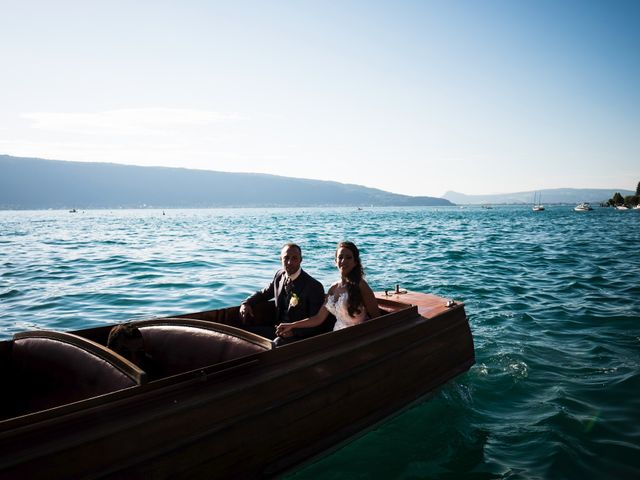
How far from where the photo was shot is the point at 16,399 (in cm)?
416

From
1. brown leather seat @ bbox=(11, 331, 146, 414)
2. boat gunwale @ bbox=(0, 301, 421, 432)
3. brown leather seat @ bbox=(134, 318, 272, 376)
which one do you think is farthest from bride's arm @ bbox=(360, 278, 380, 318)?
brown leather seat @ bbox=(11, 331, 146, 414)

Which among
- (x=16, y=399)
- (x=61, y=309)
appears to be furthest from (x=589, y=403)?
(x=61, y=309)

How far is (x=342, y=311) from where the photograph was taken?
551cm

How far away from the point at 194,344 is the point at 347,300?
2.07m

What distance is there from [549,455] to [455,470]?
1232 millimetres

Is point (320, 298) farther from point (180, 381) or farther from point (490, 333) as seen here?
point (490, 333)

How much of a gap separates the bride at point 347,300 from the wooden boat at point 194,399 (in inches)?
11.7

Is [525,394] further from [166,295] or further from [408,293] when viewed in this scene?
[166,295]

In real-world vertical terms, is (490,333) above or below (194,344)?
below

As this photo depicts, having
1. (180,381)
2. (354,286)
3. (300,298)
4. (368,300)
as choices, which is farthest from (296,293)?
(180,381)

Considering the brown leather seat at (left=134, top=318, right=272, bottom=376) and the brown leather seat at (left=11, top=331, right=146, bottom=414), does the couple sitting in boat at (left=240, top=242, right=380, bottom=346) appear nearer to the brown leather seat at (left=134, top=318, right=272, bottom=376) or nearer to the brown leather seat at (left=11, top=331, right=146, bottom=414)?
the brown leather seat at (left=134, top=318, right=272, bottom=376)

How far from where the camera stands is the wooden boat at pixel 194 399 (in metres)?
2.89

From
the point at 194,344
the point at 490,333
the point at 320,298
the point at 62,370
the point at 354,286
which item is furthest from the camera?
the point at 490,333

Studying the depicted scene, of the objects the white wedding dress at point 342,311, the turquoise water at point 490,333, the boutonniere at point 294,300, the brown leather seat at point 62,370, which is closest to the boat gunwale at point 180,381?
the brown leather seat at point 62,370
